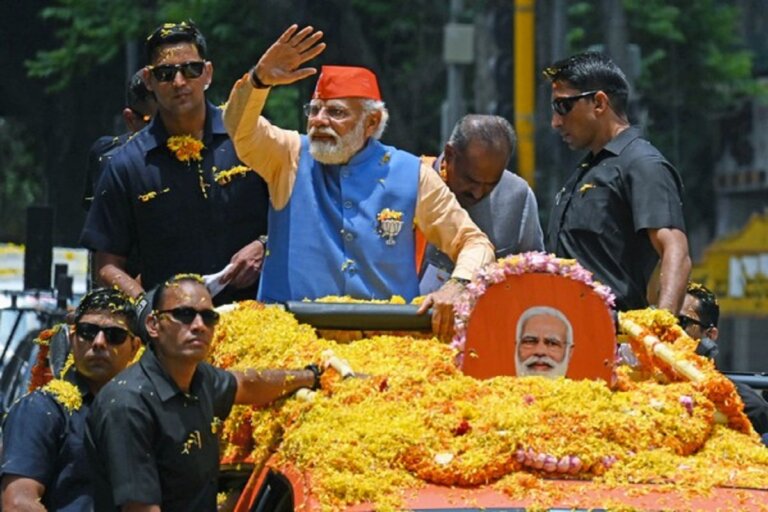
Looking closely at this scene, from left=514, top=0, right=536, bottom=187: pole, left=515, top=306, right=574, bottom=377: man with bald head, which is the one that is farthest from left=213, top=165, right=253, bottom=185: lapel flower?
left=514, top=0, right=536, bottom=187: pole

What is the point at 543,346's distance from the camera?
6324 mm

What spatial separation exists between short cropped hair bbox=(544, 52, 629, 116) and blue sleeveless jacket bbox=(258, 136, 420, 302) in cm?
74

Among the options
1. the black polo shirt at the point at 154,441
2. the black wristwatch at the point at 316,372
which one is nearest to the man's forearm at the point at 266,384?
the black wristwatch at the point at 316,372

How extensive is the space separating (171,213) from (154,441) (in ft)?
7.52

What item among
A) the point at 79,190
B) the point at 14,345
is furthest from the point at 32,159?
the point at 14,345

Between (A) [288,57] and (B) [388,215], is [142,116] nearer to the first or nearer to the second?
(B) [388,215]

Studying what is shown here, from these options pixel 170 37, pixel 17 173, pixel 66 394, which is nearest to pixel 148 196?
pixel 170 37

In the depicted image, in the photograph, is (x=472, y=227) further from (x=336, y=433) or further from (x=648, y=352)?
(x=336, y=433)

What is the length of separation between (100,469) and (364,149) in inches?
82.4

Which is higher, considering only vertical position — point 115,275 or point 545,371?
point 115,275

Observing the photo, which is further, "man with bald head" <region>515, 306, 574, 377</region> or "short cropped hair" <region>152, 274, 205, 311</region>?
"man with bald head" <region>515, 306, 574, 377</region>

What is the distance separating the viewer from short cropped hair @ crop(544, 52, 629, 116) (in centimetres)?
799

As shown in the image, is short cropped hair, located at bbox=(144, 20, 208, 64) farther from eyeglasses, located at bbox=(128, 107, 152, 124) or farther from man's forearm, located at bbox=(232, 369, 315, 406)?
man's forearm, located at bbox=(232, 369, 315, 406)

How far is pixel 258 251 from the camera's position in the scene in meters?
7.94
